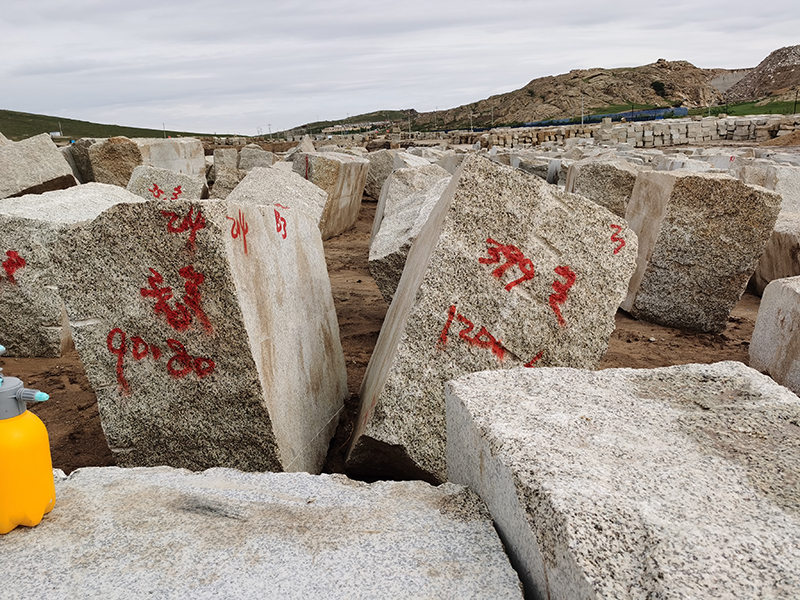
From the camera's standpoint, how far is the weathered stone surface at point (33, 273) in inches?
146

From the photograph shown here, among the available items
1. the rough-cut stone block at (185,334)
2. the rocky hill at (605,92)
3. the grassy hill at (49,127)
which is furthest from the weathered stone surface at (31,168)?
the rocky hill at (605,92)

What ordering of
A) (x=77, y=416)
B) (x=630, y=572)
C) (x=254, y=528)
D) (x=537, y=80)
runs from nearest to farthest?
(x=630, y=572), (x=254, y=528), (x=77, y=416), (x=537, y=80)

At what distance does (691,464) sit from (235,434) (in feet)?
4.87

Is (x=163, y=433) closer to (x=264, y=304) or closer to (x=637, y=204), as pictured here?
(x=264, y=304)

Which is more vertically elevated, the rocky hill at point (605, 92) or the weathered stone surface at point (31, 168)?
the rocky hill at point (605, 92)

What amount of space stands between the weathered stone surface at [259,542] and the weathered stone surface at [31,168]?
567 cm

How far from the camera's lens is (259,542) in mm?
1363

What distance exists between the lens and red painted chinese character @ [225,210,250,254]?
2.12 meters

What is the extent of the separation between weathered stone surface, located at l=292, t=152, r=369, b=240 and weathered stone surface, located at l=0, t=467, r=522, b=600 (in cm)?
580

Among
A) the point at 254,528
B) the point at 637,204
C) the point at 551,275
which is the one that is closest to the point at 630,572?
the point at 254,528

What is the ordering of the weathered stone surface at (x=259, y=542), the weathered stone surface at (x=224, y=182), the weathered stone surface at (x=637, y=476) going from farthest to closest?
1. the weathered stone surface at (x=224, y=182)
2. the weathered stone surface at (x=259, y=542)
3. the weathered stone surface at (x=637, y=476)

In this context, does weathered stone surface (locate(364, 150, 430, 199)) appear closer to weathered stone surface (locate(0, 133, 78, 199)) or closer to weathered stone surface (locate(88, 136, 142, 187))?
weathered stone surface (locate(88, 136, 142, 187))

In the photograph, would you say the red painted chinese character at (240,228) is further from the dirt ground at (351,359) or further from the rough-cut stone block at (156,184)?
the rough-cut stone block at (156,184)

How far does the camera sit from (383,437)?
2.15 metres
